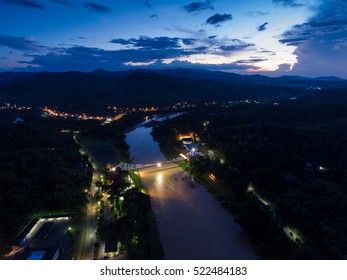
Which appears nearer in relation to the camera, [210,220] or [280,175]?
[210,220]

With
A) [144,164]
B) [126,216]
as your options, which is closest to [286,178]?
[126,216]

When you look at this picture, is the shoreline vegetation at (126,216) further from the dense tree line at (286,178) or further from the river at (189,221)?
the dense tree line at (286,178)

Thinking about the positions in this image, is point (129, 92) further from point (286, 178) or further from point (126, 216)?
point (126, 216)

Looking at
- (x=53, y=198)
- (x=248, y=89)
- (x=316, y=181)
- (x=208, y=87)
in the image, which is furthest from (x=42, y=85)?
(x=316, y=181)

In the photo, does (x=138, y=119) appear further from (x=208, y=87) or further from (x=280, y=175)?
(x=208, y=87)

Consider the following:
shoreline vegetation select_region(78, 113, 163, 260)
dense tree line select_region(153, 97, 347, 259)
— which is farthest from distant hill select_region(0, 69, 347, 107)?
shoreline vegetation select_region(78, 113, 163, 260)
